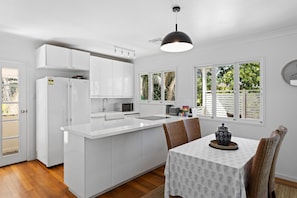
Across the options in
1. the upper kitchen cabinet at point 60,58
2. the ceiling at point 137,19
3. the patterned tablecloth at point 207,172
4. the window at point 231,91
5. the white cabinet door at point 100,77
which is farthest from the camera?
the white cabinet door at point 100,77

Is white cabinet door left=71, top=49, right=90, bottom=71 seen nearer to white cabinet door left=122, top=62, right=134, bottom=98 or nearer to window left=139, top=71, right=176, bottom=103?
white cabinet door left=122, top=62, right=134, bottom=98

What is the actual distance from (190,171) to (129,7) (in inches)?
80.1

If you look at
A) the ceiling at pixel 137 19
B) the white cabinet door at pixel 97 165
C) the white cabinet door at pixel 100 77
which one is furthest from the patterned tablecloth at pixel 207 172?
the white cabinet door at pixel 100 77

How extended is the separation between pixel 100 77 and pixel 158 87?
1.56 m

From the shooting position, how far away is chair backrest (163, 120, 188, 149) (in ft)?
7.23

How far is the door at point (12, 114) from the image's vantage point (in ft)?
11.1

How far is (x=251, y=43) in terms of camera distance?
328 cm

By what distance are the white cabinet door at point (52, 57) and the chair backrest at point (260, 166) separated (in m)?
3.60

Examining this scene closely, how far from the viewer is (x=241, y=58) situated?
11.1 feet

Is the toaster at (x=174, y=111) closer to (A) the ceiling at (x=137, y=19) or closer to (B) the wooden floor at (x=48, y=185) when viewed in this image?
(B) the wooden floor at (x=48, y=185)

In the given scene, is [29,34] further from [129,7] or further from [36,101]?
[129,7]

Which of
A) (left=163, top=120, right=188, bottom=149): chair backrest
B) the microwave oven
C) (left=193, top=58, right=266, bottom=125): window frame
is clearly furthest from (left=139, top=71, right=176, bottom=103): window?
(left=163, top=120, right=188, bottom=149): chair backrest

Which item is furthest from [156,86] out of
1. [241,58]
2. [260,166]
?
[260,166]

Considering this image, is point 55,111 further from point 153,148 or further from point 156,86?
point 156,86
